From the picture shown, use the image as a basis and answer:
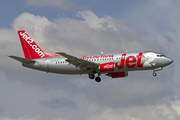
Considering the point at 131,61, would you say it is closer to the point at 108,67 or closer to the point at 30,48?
the point at 108,67

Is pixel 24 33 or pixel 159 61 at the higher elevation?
pixel 24 33

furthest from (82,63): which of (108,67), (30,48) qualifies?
(30,48)

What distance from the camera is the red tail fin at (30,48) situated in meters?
73.0

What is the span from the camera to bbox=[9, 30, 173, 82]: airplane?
6488 centimetres

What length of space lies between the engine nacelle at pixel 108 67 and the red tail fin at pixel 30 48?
1238cm

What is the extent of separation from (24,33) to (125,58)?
2561 centimetres

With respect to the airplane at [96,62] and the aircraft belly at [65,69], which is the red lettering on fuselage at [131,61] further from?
the aircraft belly at [65,69]

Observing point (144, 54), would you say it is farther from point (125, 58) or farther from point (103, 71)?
point (103, 71)

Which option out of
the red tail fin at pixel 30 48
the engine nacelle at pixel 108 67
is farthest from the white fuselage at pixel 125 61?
the red tail fin at pixel 30 48

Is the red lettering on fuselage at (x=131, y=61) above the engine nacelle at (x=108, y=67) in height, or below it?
above

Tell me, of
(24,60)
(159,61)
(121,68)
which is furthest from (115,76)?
(24,60)

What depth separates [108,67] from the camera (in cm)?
6494

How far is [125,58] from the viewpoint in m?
65.1

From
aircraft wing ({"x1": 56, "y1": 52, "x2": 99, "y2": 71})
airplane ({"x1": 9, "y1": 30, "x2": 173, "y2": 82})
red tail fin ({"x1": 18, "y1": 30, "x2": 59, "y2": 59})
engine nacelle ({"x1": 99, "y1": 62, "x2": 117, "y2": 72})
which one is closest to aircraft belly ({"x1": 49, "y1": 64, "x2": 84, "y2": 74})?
airplane ({"x1": 9, "y1": 30, "x2": 173, "y2": 82})
